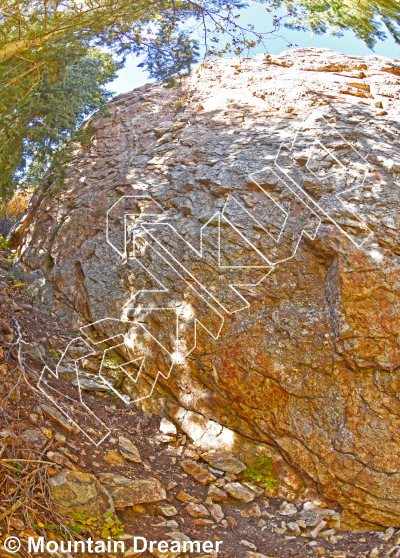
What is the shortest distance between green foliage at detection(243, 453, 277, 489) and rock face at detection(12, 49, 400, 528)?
0.19 m

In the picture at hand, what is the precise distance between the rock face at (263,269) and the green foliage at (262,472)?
0.61 feet

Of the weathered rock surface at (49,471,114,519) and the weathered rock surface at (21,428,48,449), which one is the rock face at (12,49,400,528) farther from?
the weathered rock surface at (21,428,48,449)

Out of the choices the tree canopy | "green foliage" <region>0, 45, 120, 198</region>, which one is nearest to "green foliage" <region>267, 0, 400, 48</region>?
the tree canopy

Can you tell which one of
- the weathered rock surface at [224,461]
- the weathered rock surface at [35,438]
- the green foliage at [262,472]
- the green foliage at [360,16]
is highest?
the green foliage at [360,16]

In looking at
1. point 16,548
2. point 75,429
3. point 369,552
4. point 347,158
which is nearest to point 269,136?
point 347,158

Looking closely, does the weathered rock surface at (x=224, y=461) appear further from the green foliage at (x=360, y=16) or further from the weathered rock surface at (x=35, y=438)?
the green foliage at (x=360, y=16)

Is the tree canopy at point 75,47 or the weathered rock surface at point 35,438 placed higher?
the tree canopy at point 75,47

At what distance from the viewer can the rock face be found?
4434mm

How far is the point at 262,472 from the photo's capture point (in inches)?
180

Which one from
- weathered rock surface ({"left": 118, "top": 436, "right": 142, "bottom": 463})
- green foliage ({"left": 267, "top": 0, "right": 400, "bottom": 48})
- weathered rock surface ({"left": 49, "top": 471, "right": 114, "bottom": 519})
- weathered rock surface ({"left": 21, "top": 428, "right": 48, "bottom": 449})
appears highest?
green foliage ({"left": 267, "top": 0, "right": 400, "bottom": 48})
